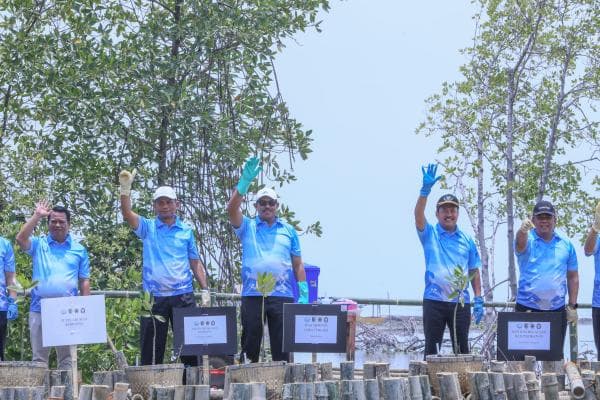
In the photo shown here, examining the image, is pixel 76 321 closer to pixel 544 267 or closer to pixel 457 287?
pixel 457 287

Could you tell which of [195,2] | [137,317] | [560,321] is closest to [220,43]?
[195,2]

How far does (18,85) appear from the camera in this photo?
11453mm

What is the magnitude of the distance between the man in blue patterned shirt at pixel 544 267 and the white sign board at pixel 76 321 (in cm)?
294

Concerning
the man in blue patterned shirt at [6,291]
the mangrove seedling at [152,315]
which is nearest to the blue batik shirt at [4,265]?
the man in blue patterned shirt at [6,291]

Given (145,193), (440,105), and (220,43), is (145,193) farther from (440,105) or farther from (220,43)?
(440,105)

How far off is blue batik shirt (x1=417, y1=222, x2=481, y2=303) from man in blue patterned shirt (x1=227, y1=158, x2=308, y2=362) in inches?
33.9

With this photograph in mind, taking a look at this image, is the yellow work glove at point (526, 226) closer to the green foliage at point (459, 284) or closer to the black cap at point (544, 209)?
the black cap at point (544, 209)

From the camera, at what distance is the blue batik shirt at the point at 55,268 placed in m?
→ 7.70

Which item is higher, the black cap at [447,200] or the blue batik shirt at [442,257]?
the black cap at [447,200]

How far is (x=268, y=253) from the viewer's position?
308 inches

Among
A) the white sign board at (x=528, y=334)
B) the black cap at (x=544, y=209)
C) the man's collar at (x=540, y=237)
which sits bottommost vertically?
the white sign board at (x=528, y=334)

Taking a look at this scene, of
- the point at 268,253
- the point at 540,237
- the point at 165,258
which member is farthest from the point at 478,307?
the point at 165,258

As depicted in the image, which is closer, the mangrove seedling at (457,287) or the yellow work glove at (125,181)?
the mangrove seedling at (457,287)

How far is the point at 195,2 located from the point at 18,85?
1.93 metres
